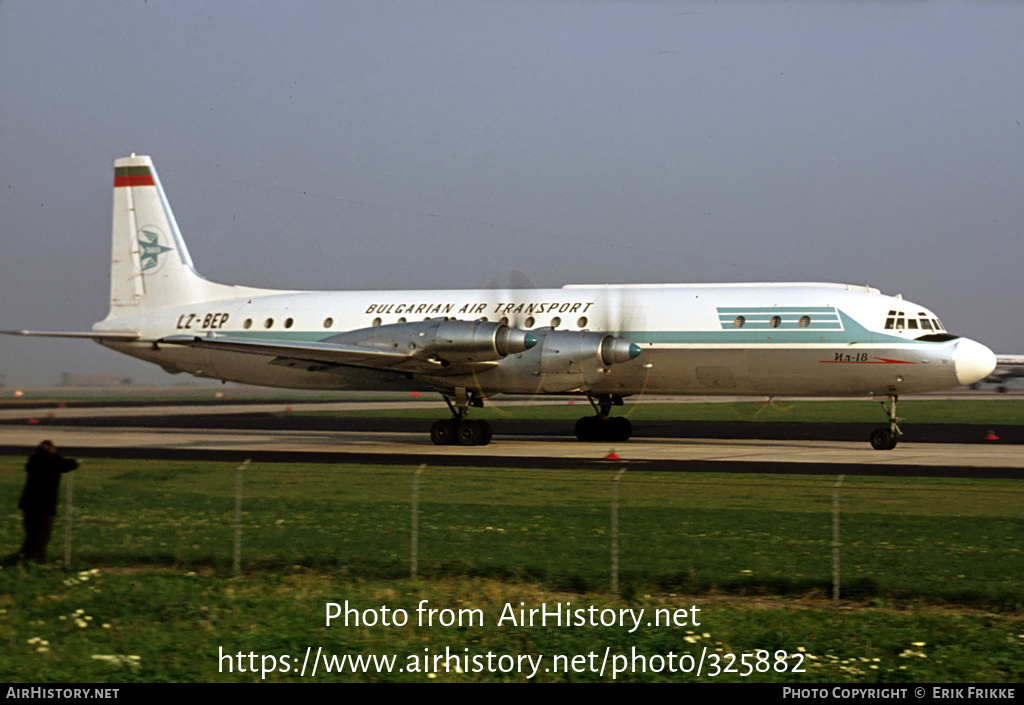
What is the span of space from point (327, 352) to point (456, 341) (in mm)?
4175

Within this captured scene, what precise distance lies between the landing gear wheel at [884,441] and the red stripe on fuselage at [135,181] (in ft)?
89.9

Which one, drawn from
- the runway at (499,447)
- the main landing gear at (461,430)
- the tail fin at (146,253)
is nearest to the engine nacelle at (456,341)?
the main landing gear at (461,430)

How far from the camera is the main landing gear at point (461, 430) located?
31312mm

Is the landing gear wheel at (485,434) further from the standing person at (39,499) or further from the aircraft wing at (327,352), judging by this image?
the standing person at (39,499)

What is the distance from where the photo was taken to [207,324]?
3781 centimetres

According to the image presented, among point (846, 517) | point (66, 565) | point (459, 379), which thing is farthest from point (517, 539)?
point (459, 379)

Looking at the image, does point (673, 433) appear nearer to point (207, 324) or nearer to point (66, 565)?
point (207, 324)

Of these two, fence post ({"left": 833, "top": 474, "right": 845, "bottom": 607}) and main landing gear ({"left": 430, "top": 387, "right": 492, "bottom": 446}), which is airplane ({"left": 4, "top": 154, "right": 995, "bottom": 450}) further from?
fence post ({"left": 833, "top": 474, "right": 845, "bottom": 607})

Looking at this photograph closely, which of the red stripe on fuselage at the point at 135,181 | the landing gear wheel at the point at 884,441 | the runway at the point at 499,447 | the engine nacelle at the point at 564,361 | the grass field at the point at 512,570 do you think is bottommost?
the grass field at the point at 512,570

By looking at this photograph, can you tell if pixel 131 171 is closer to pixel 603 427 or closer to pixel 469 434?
pixel 469 434

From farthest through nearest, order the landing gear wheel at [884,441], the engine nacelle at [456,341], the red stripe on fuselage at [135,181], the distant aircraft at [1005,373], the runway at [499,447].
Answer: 1. the distant aircraft at [1005,373]
2. the red stripe on fuselage at [135,181]
3. the engine nacelle at [456,341]
4. the landing gear wheel at [884,441]
5. the runway at [499,447]

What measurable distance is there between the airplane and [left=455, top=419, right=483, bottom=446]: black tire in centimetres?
3

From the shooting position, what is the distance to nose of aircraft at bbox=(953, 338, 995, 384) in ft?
93.5

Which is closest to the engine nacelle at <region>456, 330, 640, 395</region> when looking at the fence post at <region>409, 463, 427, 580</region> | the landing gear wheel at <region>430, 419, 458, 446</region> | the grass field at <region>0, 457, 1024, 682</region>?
the landing gear wheel at <region>430, 419, 458, 446</region>
